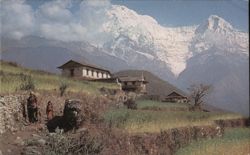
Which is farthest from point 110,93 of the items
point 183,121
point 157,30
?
point 183,121

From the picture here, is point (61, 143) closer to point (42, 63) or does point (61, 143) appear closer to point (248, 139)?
point (248, 139)

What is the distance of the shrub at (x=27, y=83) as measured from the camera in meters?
18.0

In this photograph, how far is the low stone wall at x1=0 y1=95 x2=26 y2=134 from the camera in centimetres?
1535

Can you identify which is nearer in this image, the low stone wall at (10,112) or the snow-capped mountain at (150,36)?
the low stone wall at (10,112)

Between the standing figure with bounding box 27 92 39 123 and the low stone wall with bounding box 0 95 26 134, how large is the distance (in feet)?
0.96

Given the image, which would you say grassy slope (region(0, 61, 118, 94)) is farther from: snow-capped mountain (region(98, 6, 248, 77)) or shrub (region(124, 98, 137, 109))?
snow-capped mountain (region(98, 6, 248, 77))

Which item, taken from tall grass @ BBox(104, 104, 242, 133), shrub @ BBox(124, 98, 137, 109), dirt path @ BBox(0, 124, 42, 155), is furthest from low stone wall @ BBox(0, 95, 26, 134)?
shrub @ BBox(124, 98, 137, 109)

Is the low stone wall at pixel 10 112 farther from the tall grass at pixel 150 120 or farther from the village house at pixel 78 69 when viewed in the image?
the village house at pixel 78 69

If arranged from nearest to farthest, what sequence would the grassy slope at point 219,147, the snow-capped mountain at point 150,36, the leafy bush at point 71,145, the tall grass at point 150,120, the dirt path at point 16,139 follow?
the dirt path at point 16,139
the leafy bush at point 71,145
the grassy slope at point 219,147
the tall grass at point 150,120
the snow-capped mountain at point 150,36

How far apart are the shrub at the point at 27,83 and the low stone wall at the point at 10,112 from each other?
1254 millimetres

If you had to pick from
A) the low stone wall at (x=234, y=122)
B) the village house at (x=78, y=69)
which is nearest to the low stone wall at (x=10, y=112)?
the low stone wall at (x=234, y=122)

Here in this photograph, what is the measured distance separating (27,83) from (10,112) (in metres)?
2.76

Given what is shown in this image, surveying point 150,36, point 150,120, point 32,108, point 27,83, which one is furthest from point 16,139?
point 150,36

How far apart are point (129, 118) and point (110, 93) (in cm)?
888
